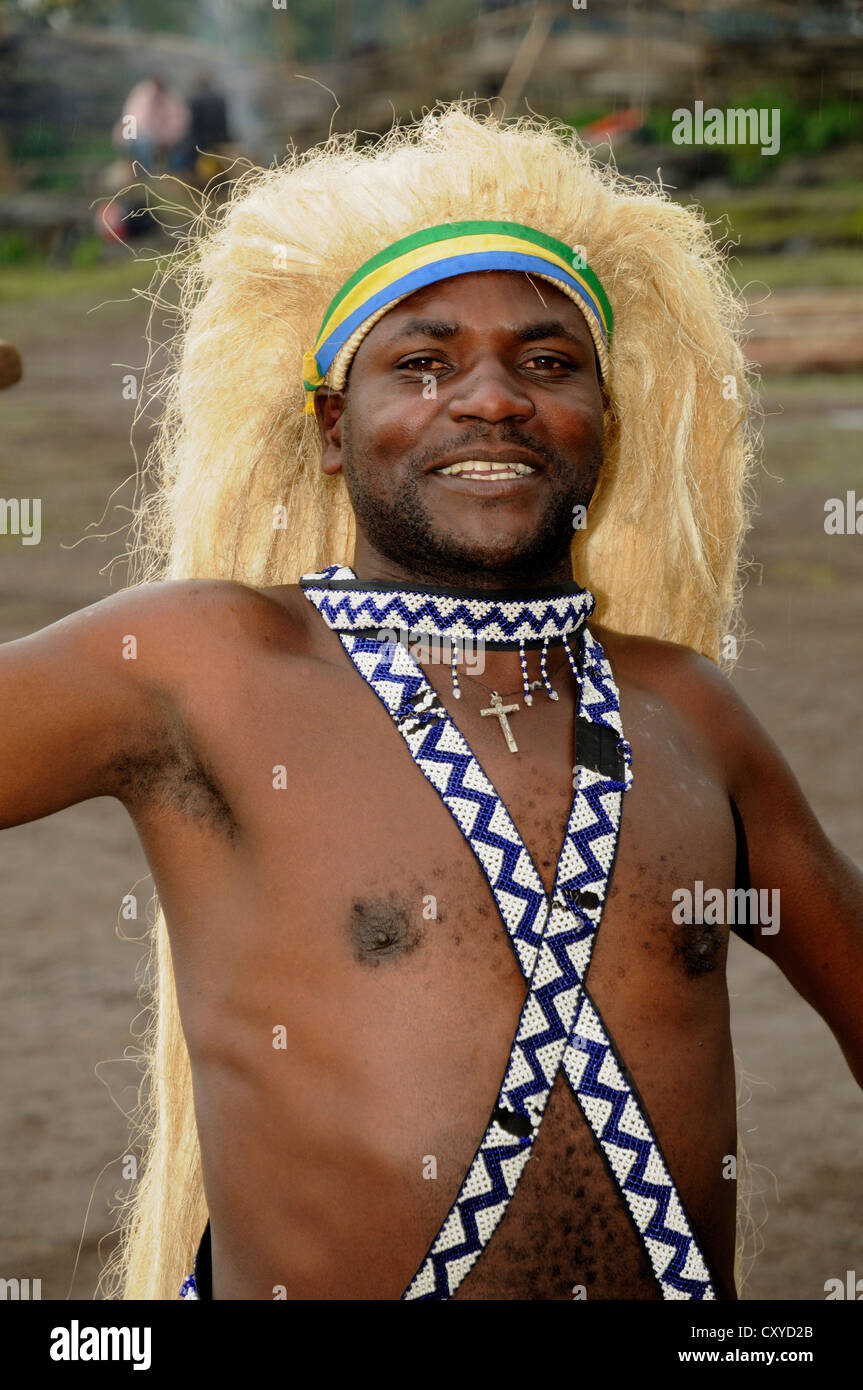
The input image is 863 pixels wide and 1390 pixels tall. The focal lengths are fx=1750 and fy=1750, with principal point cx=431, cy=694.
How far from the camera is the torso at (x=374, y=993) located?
6.87ft

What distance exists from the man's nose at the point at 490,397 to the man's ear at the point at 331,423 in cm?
29

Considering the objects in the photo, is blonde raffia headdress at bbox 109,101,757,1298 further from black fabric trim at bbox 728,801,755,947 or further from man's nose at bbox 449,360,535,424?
black fabric trim at bbox 728,801,755,947

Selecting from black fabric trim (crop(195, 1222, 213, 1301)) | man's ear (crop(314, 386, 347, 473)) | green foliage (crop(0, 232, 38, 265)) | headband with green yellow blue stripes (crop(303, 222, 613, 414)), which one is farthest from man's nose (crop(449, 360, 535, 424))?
green foliage (crop(0, 232, 38, 265))

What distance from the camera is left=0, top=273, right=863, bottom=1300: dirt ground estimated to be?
12.3 feet

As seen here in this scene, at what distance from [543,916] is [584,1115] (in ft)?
0.81

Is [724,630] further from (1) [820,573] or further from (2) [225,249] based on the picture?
(1) [820,573]

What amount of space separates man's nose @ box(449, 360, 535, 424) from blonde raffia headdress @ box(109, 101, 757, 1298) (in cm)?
32

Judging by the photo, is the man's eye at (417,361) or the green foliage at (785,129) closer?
the man's eye at (417,361)

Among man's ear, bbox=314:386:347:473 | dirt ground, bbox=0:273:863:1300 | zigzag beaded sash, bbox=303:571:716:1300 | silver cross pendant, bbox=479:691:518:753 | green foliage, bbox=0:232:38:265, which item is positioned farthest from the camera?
green foliage, bbox=0:232:38:265

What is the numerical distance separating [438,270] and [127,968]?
292 cm

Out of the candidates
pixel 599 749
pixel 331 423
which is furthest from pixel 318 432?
pixel 599 749

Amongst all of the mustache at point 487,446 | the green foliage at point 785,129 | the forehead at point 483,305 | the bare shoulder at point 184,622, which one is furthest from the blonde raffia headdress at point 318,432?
the green foliage at point 785,129

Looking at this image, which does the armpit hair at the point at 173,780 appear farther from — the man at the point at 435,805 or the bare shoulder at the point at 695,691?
the bare shoulder at the point at 695,691

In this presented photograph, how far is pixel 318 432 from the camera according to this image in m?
2.79
